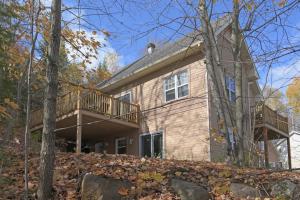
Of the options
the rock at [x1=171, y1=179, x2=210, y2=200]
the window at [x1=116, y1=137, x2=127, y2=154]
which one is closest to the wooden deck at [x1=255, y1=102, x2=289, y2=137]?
the window at [x1=116, y1=137, x2=127, y2=154]

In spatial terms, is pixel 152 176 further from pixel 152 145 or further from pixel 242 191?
pixel 152 145

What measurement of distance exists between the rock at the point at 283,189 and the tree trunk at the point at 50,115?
4351 mm

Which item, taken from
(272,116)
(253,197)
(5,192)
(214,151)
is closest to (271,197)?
(253,197)

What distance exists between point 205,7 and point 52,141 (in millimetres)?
7731

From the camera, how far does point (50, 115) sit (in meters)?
6.12

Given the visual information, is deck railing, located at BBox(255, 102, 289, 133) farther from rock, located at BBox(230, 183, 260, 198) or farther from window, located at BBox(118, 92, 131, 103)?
rock, located at BBox(230, 183, 260, 198)

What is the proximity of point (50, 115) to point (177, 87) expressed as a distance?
12199 millimetres

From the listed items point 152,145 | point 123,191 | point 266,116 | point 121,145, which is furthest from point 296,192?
point 121,145

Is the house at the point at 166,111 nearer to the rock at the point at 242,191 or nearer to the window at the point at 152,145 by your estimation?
the window at the point at 152,145

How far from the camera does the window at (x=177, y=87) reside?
17.6m

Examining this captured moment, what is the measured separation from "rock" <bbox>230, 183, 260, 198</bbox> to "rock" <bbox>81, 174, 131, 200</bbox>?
2.15 metres

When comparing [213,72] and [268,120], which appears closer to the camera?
[213,72]

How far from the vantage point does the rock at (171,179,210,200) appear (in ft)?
22.0

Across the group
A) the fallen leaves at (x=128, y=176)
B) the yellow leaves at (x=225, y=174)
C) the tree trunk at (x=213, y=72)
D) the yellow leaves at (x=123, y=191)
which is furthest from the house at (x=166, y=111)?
the yellow leaves at (x=123, y=191)
